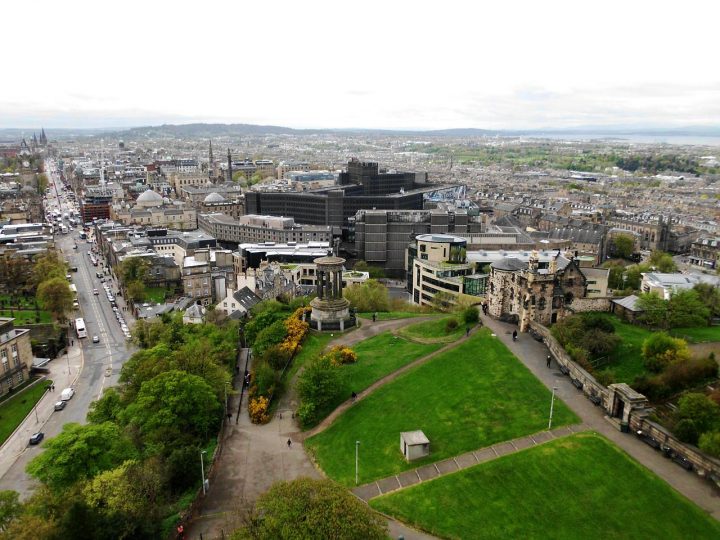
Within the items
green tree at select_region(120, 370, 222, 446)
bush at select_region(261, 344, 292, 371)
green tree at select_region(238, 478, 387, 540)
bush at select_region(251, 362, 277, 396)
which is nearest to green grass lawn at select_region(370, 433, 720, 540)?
green tree at select_region(238, 478, 387, 540)

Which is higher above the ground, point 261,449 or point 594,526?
point 594,526

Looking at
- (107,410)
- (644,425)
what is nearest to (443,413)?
(644,425)

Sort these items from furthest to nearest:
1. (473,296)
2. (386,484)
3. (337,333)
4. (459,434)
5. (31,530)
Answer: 1. (473,296)
2. (337,333)
3. (459,434)
4. (386,484)
5. (31,530)

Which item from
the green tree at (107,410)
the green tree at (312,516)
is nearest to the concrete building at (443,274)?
the green tree at (107,410)

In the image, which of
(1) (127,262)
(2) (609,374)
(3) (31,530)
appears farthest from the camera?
(1) (127,262)

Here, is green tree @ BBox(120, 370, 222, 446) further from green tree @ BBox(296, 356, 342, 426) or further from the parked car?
the parked car

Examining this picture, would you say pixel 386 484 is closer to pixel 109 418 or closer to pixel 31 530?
pixel 31 530

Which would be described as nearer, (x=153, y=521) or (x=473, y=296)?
(x=153, y=521)

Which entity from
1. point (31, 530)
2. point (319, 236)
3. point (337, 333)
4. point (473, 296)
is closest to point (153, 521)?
point (31, 530)
